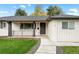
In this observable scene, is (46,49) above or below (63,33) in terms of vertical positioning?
below

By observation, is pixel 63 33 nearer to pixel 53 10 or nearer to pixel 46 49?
pixel 46 49

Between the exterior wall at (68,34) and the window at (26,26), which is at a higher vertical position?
the window at (26,26)

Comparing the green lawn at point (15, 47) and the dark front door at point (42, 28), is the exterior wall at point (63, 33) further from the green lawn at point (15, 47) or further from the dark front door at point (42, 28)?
the dark front door at point (42, 28)

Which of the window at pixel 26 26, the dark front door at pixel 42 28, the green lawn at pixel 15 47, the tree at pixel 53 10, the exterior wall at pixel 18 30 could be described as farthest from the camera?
the dark front door at pixel 42 28

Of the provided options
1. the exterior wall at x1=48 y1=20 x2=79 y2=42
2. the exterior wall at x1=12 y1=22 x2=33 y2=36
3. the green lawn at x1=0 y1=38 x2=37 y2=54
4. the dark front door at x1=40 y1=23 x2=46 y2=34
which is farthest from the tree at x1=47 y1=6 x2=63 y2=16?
the dark front door at x1=40 y1=23 x2=46 y2=34

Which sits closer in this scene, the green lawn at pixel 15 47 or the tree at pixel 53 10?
the tree at pixel 53 10

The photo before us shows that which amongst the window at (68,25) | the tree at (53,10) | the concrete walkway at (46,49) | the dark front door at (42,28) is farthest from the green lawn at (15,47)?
the dark front door at (42,28)

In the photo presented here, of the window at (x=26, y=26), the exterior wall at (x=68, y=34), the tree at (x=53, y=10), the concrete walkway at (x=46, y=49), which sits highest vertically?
the tree at (x=53, y=10)

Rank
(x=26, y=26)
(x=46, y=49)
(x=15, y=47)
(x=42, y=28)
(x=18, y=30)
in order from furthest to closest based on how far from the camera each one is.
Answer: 1. (x=42, y=28)
2. (x=26, y=26)
3. (x=18, y=30)
4. (x=15, y=47)
5. (x=46, y=49)

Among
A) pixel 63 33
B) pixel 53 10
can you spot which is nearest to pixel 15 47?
pixel 53 10
